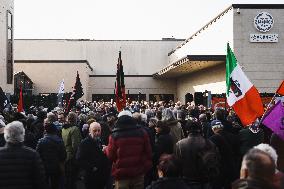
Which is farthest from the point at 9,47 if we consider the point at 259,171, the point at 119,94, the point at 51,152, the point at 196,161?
the point at 259,171

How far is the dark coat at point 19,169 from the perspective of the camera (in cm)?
670

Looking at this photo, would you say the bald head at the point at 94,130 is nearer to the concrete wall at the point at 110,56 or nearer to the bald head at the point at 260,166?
the bald head at the point at 260,166

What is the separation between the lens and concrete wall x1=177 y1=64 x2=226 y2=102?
34.0 metres

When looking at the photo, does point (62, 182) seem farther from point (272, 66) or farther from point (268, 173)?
point (272, 66)

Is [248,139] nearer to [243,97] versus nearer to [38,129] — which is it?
[243,97]

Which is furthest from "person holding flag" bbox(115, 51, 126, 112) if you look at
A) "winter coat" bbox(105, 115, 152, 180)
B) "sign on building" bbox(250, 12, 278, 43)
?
"sign on building" bbox(250, 12, 278, 43)

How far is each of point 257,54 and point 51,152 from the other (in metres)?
22.3

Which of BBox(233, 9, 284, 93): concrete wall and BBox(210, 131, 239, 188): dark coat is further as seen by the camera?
BBox(233, 9, 284, 93): concrete wall

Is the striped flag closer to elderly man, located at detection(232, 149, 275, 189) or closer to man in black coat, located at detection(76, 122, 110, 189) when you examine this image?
elderly man, located at detection(232, 149, 275, 189)

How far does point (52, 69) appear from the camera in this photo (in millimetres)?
53281

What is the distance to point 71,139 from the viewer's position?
450 inches

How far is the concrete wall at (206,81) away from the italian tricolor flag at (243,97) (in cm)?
2361

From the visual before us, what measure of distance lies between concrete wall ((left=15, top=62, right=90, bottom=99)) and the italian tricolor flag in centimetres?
4345

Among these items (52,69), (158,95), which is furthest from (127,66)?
(52,69)
